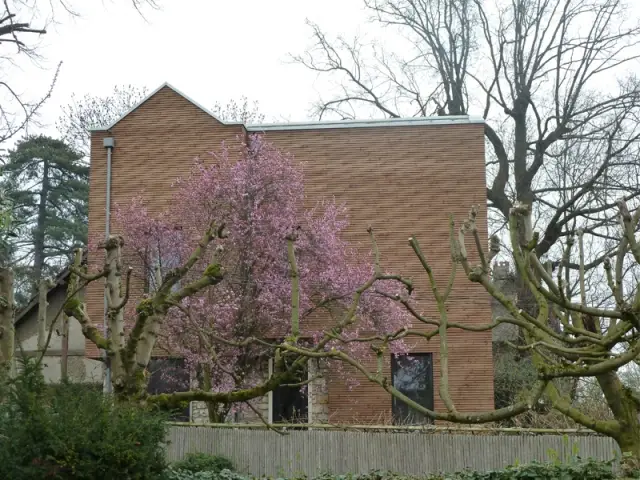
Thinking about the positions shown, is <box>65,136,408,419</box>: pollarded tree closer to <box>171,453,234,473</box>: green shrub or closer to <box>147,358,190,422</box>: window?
<box>147,358,190,422</box>: window

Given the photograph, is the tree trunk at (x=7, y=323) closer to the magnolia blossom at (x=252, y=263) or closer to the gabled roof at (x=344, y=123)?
the magnolia blossom at (x=252, y=263)

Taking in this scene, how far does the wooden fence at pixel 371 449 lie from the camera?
14.9 metres

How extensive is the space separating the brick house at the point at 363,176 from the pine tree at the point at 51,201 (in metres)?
16.4

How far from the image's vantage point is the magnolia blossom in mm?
19125

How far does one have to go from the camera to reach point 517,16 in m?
31.0

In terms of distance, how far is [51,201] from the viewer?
4106 centimetres

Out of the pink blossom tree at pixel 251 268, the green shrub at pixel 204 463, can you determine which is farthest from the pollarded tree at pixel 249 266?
the green shrub at pixel 204 463

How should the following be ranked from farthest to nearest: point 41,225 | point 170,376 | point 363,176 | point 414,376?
point 41,225 < point 363,176 < point 414,376 < point 170,376

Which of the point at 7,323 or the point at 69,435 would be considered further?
the point at 7,323

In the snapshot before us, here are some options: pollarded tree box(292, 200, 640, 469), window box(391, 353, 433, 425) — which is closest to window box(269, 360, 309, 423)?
window box(391, 353, 433, 425)

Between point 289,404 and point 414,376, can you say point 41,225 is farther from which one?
point 414,376

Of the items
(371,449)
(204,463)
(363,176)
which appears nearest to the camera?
(204,463)

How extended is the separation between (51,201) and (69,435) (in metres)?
34.5

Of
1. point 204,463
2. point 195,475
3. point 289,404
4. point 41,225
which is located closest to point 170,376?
point 289,404
